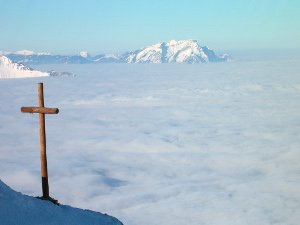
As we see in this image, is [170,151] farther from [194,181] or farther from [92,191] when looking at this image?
[92,191]

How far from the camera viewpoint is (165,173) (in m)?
19.9

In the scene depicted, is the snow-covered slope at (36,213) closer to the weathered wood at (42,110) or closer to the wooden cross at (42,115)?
the wooden cross at (42,115)

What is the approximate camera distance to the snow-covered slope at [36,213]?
13.8 feet

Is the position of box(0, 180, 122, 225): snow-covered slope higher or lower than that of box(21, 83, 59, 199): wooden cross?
lower

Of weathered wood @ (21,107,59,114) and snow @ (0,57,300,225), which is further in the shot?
snow @ (0,57,300,225)

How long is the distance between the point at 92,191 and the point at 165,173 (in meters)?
5.07

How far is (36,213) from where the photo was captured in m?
4.54

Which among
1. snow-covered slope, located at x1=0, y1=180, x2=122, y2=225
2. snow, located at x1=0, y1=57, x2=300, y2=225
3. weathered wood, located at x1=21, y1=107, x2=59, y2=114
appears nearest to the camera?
snow-covered slope, located at x1=0, y1=180, x2=122, y2=225

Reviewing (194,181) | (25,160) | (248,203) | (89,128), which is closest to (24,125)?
(89,128)

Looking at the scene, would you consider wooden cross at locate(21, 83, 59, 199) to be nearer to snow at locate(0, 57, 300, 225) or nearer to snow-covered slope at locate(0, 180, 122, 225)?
snow-covered slope at locate(0, 180, 122, 225)

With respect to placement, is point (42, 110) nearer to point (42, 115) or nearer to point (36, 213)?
point (42, 115)

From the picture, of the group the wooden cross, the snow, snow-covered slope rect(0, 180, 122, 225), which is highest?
the wooden cross

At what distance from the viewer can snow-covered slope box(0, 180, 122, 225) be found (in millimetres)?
4207

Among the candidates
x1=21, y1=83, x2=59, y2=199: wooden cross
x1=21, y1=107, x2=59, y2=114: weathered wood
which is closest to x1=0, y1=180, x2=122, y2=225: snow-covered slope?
x1=21, y1=83, x2=59, y2=199: wooden cross
